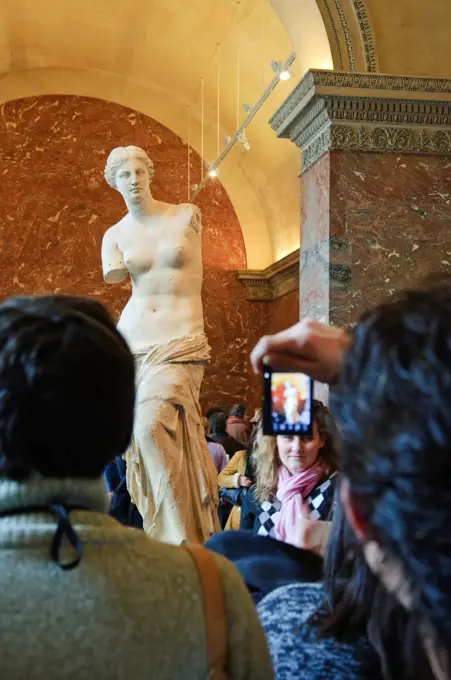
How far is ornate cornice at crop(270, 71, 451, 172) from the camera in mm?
6574

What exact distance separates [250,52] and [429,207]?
5.87m

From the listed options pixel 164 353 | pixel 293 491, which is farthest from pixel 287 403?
pixel 164 353

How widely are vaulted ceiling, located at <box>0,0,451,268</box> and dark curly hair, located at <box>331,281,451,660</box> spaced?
954cm

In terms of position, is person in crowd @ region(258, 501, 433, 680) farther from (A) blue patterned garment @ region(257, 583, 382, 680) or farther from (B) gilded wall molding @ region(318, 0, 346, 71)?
(B) gilded wall molding @ region(318, 0, 346, 71)

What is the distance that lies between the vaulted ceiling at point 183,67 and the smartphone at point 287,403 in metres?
9.01

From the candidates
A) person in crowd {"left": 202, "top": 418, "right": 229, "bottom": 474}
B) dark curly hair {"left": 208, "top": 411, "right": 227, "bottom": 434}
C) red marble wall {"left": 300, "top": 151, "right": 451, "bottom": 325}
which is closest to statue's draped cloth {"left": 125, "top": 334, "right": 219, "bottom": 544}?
red marble wall {"left": 300, "top": 151, "right": 451, "bottom": 325}

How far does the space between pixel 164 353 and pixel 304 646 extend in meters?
4.27

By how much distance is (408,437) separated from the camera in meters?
0.77

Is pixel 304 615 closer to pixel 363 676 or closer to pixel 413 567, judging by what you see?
pixel 363 676

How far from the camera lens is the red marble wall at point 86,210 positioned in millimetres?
13359

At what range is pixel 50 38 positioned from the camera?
1260cm

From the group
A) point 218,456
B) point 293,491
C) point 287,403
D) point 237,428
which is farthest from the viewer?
point 237,428

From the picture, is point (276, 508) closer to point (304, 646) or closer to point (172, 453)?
point (304, 646)

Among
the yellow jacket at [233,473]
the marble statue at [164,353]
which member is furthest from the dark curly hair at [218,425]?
the yellow jacket at [233,473]
